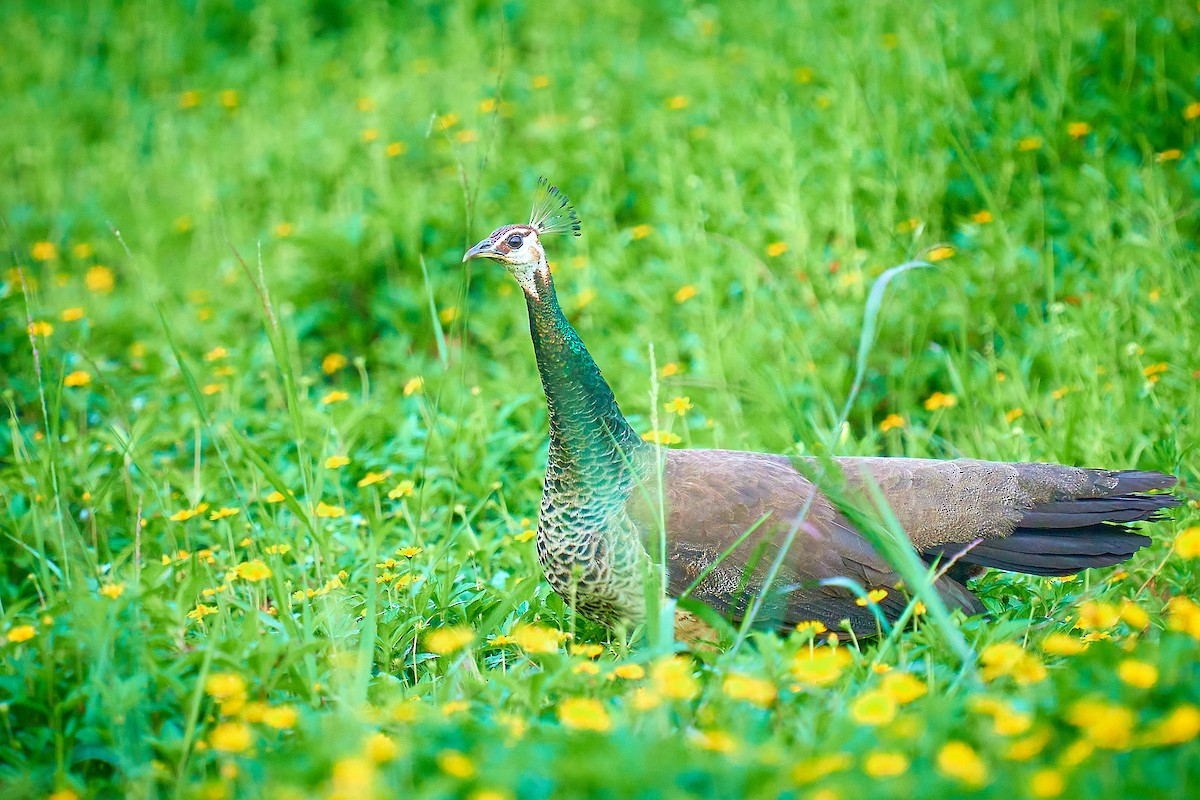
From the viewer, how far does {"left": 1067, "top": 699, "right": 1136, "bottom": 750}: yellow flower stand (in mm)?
1760

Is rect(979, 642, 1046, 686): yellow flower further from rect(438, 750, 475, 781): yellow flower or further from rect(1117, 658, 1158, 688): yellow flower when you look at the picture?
rect(438, 750, 475, 781): yellow flower

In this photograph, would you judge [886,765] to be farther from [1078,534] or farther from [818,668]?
[1078,534]

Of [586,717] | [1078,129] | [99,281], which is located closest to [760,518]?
[586,717]

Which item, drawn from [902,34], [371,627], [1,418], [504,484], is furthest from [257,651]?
[902,34]

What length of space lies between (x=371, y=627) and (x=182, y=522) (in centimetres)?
138

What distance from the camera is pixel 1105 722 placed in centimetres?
176

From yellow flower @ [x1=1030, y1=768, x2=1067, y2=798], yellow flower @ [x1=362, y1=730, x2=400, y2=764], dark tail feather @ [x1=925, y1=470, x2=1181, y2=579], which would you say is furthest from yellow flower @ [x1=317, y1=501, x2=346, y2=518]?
yellow flower @ [x1=1030, y1=768, x2=1067, y2=798]

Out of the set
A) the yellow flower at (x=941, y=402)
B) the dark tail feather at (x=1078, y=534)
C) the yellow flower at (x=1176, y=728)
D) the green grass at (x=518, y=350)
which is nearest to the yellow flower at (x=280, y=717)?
the green grass at (x=518, y=350)

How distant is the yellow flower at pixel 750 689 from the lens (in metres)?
2.08

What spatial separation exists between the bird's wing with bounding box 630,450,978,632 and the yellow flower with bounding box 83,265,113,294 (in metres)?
3.83

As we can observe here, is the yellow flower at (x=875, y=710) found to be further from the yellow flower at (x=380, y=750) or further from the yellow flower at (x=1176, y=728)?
the yellow flower at (x=380, y=750)

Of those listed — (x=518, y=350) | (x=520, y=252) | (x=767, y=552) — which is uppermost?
(x=520, y=252)

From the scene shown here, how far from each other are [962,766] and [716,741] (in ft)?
1.39

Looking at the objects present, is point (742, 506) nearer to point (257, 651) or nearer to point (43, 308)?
point (257, 651)
